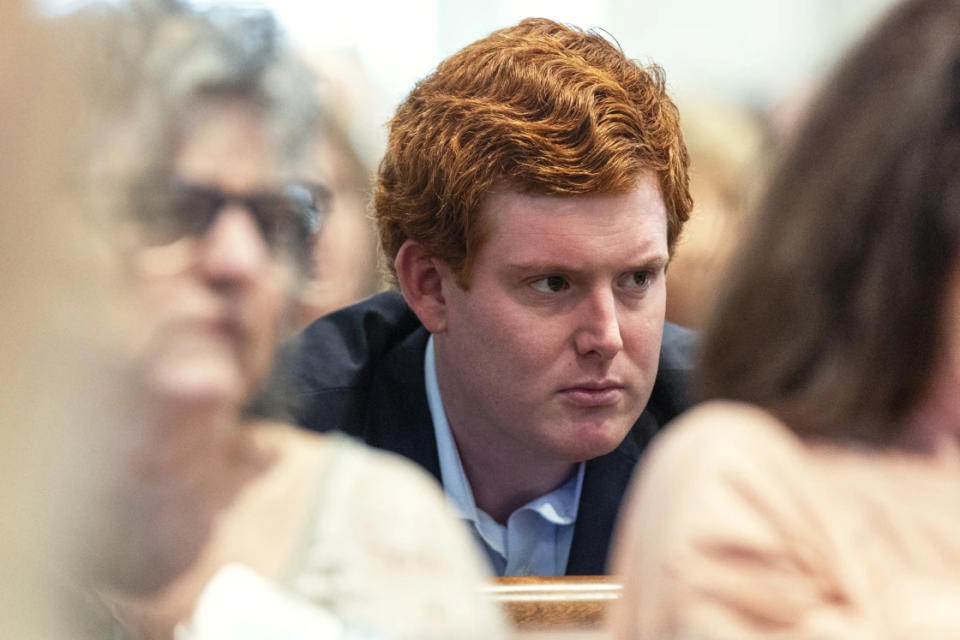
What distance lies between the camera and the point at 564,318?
98 centimetres

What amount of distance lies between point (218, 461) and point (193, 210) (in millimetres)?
142

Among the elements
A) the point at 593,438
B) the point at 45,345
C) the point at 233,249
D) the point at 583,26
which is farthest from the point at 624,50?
the point at 45,345

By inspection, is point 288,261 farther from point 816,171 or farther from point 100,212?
point 816,171

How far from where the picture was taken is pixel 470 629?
29.9 inches

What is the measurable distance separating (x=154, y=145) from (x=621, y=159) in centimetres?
35

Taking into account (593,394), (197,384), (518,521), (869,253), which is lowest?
(518,521)

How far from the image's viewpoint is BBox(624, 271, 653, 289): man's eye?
38.8 inches

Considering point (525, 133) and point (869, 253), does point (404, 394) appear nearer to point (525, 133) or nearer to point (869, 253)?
point (525, 133)

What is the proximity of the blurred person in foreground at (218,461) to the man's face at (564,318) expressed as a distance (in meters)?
0.24

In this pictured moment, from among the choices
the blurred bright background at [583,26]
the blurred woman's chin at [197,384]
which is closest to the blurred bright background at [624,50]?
the blurred bright background at [583,26]

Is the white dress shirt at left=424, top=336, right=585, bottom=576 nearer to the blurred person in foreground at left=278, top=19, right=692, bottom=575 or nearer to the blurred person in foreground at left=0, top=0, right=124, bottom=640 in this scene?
the blurred person in foreground at left=278, top=19, right=692, bottom=575

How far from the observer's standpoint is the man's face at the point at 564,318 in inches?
38.2

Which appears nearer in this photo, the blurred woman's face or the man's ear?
the blurred woman's face

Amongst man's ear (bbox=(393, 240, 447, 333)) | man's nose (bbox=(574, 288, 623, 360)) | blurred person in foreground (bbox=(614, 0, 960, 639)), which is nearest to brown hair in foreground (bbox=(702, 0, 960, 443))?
blurred person in foreground (bbox=(614, 0, 960, 639))
